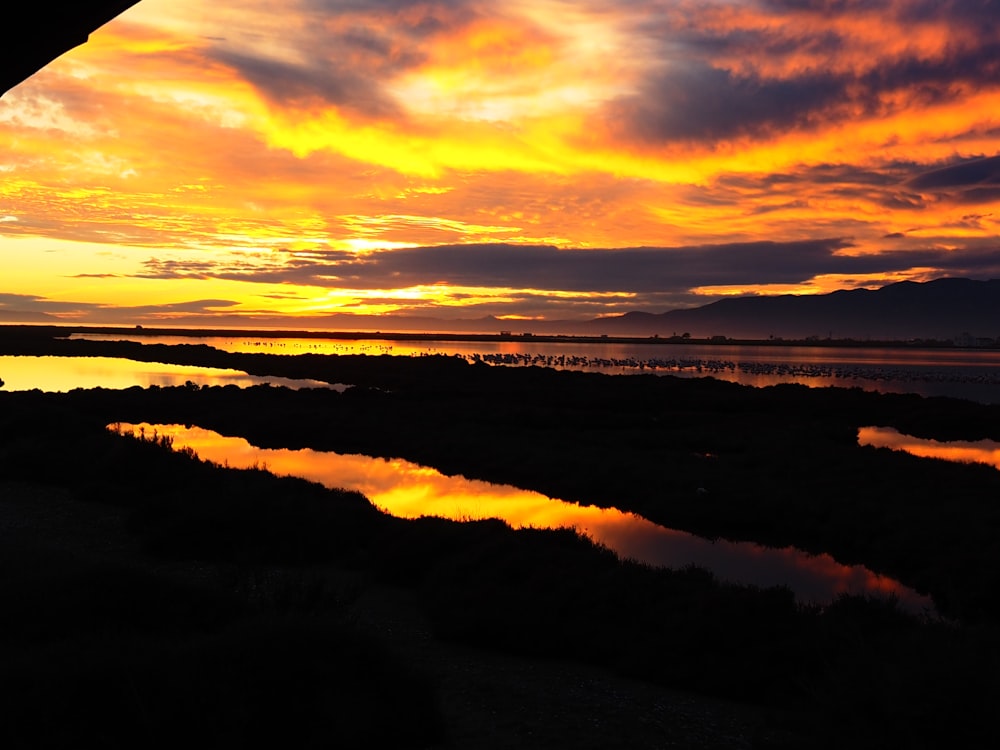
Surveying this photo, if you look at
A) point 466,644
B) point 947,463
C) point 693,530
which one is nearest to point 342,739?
point 466,644

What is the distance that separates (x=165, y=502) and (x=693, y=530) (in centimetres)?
1254

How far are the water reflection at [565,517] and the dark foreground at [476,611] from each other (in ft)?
3.20

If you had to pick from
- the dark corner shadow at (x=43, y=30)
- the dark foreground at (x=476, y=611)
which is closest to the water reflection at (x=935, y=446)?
the dark foreground at (x=476, y=611)

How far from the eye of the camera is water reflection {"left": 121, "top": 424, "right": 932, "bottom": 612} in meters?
15.5

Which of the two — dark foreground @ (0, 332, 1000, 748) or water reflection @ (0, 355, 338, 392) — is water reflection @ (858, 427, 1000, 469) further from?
water reflection @ (0, 355, 338, 392)

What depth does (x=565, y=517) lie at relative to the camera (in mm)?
20281

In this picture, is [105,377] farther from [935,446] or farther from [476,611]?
[476,611]

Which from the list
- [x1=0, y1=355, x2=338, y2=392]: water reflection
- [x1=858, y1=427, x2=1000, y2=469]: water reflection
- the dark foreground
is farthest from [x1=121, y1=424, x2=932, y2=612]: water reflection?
[x1=0, y1=355, x2=338, y2=392]: water reflection

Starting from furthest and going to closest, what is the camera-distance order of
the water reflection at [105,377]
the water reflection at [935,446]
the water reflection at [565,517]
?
1. the water reflection at [105,377]
2. the water reflection at [935,446]
3. the water reflection at [565,517]

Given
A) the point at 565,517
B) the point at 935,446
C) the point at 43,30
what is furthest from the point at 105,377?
the point at 43,30

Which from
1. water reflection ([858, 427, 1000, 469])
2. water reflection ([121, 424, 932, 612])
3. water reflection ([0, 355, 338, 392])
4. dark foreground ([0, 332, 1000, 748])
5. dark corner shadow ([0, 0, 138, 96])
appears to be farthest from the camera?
water reflection ([0, 355, 338, 392])

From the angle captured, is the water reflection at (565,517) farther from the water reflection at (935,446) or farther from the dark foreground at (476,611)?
the water reflection at (935,446)

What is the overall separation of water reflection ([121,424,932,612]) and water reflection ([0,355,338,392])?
100 feet

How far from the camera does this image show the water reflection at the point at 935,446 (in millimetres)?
31422
